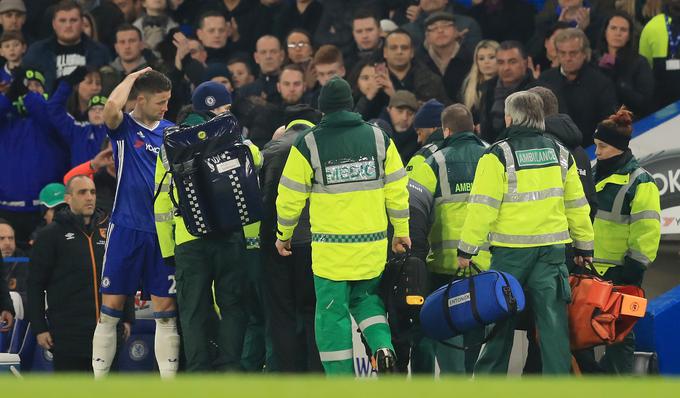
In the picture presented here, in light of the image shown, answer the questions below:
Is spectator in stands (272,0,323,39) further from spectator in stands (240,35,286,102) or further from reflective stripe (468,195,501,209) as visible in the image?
reflective stripe (468,195,501,209)

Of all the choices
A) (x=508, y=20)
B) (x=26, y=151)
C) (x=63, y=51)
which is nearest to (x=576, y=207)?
(x=508, y=20)

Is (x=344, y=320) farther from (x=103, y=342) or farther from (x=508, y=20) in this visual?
(x=508, y=20)

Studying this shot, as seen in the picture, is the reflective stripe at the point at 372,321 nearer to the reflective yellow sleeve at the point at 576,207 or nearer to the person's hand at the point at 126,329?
the reflective yellow sleeve at the point at 576,207

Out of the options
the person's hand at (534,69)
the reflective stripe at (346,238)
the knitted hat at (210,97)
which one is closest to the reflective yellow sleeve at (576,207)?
the reflective stripe at (346,238)

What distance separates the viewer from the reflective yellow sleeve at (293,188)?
9391mm

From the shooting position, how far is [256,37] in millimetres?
16500

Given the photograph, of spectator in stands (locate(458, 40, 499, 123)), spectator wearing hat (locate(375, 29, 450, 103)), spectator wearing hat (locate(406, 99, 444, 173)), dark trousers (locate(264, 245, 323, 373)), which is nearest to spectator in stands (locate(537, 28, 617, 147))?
spectator in stands (locate(458, 40, 499, 123))

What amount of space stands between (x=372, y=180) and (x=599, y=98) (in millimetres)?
4379

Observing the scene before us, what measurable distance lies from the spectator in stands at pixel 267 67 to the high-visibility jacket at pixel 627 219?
510 centimetres

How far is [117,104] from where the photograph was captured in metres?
9.82

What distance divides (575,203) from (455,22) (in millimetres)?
5433

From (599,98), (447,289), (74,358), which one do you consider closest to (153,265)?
(74,358)

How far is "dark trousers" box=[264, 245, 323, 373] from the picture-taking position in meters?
9.94

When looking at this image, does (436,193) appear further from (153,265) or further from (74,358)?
(74,358)
